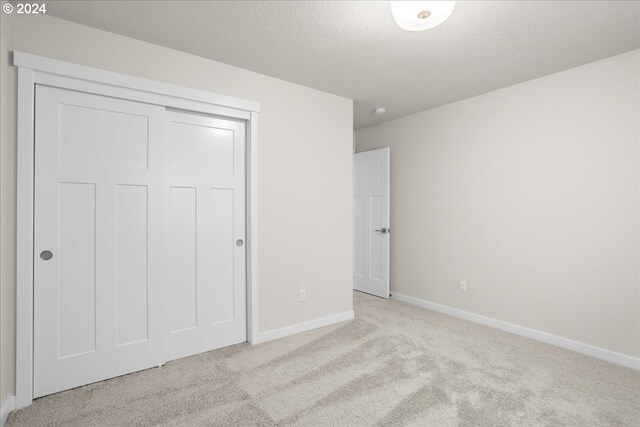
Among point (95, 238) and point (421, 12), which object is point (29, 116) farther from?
point (421, 12)

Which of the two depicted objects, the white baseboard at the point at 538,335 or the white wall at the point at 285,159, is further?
the white baseboard at the point at 538,335

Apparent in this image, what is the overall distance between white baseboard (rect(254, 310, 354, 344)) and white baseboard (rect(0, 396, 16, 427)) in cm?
160

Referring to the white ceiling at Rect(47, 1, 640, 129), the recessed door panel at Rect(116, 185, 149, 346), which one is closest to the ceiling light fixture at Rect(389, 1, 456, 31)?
the white ceiling at Rect(47, 1, 640, 129)

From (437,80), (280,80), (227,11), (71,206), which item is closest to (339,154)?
(280,80)

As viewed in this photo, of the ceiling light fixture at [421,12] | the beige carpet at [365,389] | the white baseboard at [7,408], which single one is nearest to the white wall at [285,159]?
the white baseboard at [7,408]

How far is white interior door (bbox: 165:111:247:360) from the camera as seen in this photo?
2.60m

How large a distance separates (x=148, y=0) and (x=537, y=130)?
3.29m

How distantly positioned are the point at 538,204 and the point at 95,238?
370 cm

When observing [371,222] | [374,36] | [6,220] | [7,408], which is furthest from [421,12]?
[7,408]

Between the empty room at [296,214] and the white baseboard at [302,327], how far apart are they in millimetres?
31

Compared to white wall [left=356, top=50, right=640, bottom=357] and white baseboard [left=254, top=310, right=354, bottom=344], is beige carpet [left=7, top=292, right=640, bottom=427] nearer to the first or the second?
white baseboard [left=254, top=310, right=354, bottom=344]

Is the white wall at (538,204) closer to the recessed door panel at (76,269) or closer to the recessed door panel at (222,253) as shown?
the recessed door panel at (222,253)

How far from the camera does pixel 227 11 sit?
2041mm

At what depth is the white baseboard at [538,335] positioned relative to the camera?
8.46 feet
